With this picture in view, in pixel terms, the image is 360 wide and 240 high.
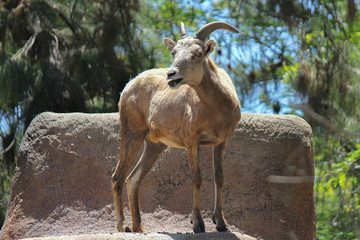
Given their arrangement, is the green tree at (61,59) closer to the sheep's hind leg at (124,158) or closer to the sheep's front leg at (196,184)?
the sheep's hind leg at (124,158)

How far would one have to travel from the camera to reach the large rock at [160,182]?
23.7 feet

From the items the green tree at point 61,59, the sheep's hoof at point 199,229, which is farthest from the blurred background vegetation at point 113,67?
the sheep's hoof at point 199,229

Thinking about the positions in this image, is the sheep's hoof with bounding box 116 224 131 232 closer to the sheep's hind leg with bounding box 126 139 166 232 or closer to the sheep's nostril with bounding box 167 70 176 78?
the sheep's hind leg with bounding box 126 139 166 232

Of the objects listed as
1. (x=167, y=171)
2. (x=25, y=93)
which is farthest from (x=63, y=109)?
(x=167, y=171)

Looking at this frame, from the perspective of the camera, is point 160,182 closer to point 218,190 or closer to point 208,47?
point 218,190

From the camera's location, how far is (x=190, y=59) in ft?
17.7

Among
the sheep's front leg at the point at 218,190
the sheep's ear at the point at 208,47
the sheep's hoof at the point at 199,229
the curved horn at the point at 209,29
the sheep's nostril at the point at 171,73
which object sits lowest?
the sheep's hoof at the point at 199,229

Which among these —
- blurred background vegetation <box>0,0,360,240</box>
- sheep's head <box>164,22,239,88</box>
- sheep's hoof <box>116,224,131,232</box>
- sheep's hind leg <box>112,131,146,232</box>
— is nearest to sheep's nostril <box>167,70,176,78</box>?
sheep's head <box>164,22,239,88</box>

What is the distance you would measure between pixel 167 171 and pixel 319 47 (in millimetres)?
3338

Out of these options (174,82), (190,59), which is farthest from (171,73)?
(190,59)

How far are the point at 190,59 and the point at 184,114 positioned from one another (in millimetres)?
609

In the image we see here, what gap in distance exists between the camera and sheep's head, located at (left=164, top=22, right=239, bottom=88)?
5258mm

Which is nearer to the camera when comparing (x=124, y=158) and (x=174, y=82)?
(x=174, y=82)

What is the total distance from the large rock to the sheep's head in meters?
2.05
